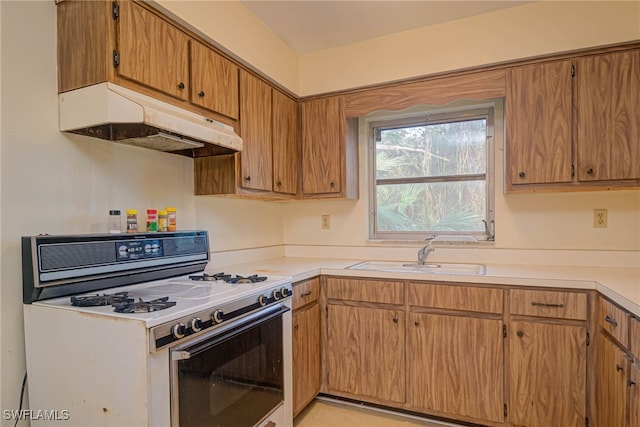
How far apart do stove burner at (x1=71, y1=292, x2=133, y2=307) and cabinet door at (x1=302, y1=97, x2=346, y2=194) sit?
5.38 feet

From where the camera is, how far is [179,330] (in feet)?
3.93

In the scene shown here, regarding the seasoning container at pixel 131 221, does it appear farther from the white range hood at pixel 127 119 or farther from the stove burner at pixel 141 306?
the stove burner at pixel 141 306

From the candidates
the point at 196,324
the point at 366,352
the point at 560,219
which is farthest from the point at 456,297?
the point at 196,324

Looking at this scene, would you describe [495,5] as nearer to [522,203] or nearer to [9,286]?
[522,203]

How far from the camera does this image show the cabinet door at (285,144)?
8.29 feet

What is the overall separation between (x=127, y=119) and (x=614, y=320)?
2.22 metres

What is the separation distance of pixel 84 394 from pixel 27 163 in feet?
3.01

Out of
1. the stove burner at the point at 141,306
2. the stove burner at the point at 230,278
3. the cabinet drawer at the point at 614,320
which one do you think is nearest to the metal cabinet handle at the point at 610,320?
the cabinet drawer at the point at 614,320

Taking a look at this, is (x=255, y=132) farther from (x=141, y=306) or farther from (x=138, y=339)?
(x=138, y=339)

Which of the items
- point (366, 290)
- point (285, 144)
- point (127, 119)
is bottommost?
point (366, 290)

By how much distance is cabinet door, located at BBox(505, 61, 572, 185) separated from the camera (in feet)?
6.84

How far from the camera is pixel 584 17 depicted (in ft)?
6.74

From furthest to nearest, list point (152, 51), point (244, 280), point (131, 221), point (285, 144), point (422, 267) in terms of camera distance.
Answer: point (285, 144), point (422, 267), point (244, 280), point (131, 221), point (152, 51)

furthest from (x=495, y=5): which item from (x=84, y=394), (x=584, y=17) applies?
(x=84, y=394)
